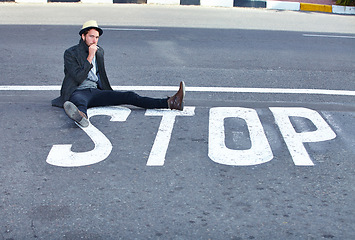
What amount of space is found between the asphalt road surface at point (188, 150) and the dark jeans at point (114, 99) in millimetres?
94

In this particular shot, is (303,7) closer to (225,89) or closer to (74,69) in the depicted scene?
(225,89)

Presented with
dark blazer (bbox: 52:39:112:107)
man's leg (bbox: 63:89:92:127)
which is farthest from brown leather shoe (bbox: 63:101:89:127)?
dark blazer (bbox: 52:39:112:107)

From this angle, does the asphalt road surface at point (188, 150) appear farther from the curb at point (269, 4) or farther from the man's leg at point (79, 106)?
the curb at point (269, 4)

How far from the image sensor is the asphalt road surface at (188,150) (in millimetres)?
4184

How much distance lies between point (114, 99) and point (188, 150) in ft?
5.01

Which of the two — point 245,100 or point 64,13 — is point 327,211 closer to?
point 245,100

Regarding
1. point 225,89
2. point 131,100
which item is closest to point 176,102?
point 131,100

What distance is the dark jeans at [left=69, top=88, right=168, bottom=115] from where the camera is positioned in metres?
6.64

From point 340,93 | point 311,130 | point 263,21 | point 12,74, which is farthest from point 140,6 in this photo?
point 311,130

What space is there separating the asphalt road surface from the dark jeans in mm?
94

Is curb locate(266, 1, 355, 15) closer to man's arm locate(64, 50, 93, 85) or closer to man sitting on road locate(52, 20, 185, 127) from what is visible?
man sitting on road locate(52, 20, 185, 127)

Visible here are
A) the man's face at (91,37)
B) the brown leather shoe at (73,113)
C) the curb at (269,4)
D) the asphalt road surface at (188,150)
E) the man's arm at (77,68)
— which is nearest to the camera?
the asphalt road surface at (188,150)

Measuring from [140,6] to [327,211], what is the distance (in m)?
12.9

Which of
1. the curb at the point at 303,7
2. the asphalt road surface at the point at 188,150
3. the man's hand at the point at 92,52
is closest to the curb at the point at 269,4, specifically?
the curb at the point at 303,7
